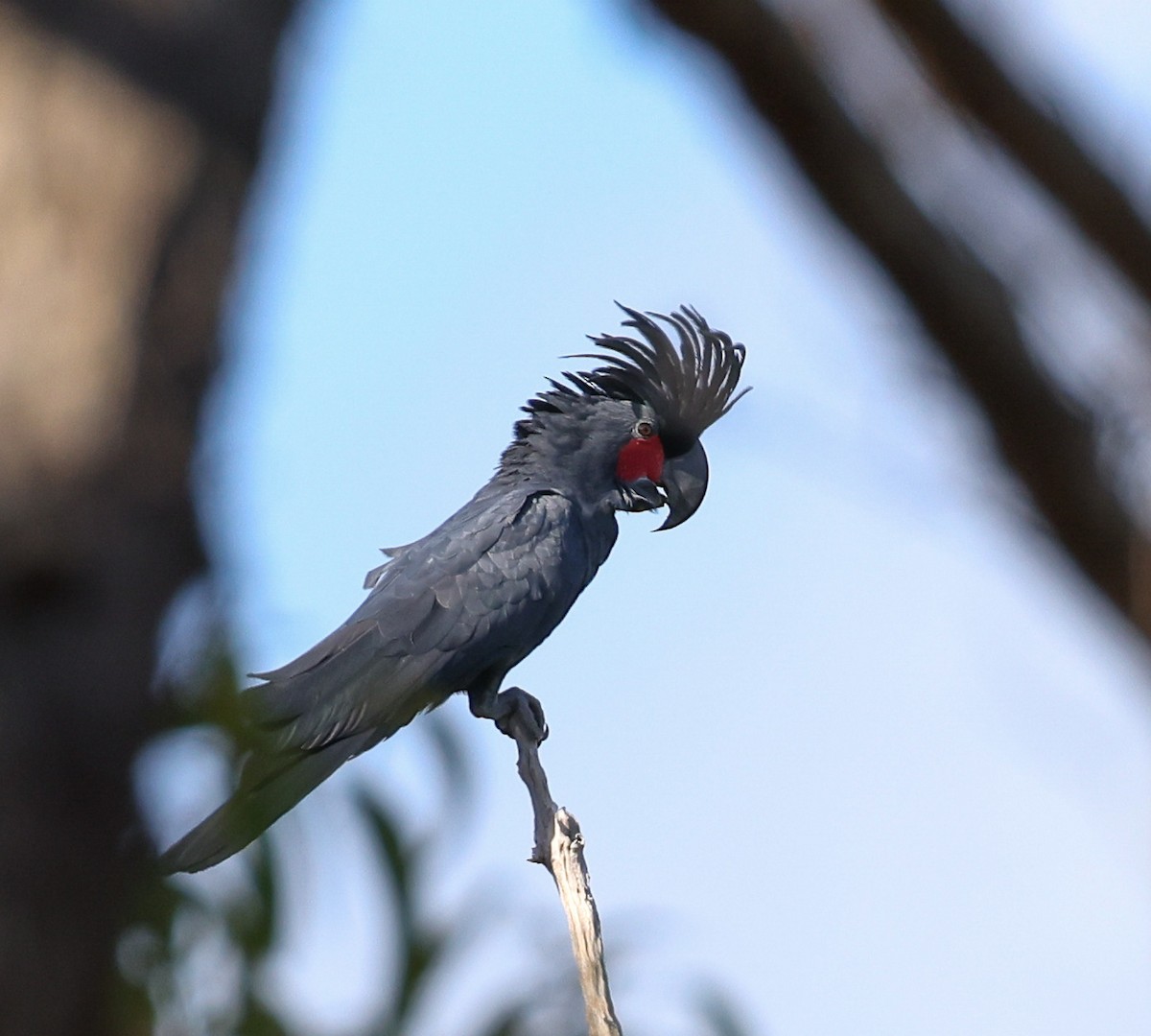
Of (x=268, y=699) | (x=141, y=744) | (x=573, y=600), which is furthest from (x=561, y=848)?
(x=141, y=744)

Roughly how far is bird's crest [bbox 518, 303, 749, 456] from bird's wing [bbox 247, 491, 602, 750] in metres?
0.65

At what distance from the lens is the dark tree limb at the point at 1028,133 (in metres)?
0.97

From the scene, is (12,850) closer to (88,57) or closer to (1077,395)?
(88,57)

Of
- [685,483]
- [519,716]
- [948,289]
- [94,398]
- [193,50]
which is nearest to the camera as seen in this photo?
[948,289]

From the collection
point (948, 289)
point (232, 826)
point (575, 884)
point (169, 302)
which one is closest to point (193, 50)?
point (169, 302)

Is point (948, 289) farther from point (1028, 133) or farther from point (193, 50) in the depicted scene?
point (193, 50)

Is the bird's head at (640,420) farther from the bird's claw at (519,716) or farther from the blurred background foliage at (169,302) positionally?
the blurred background foliage at (169,302)

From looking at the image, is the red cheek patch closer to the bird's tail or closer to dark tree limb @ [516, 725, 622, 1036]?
dark tree limb @ [516, 725, 622, 1036]

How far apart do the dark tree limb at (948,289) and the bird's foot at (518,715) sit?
171 inches

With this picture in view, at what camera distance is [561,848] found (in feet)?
13.4

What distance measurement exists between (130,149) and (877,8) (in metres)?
0.66

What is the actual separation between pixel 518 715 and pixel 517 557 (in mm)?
766

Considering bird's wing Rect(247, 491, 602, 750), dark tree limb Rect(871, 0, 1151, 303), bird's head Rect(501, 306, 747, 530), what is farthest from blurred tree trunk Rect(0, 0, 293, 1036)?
bird's head Rect(501, 306, 747, 530)

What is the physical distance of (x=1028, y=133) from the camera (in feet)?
3.39
